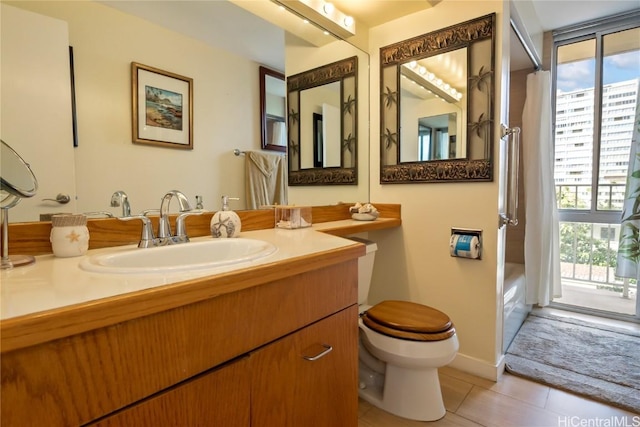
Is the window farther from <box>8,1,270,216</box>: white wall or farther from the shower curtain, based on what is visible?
<box>8,1,270,216</box>: white wall

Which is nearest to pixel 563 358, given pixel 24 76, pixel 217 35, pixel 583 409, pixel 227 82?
pixel 583 409

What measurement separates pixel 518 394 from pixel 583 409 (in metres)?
0.26

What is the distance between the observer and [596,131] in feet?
8.77

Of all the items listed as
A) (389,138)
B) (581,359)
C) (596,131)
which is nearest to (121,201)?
(389,138)

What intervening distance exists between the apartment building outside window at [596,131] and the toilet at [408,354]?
221cm

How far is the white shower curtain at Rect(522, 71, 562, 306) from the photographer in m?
2.56

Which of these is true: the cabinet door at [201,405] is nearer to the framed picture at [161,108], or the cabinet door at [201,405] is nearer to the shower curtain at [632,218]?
the framed picture at [161,108]

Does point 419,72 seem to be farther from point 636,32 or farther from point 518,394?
point 636,32

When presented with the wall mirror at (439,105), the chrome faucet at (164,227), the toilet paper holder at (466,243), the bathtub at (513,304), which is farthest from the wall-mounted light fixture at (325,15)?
the bathtub at (513,304)

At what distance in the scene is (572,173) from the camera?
110 inches

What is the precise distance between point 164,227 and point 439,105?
1.66m

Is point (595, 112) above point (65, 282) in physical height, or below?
above

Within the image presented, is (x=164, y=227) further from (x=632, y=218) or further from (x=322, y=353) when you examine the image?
(x=632, y=218)

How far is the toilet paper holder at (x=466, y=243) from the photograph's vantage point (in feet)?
5.63
